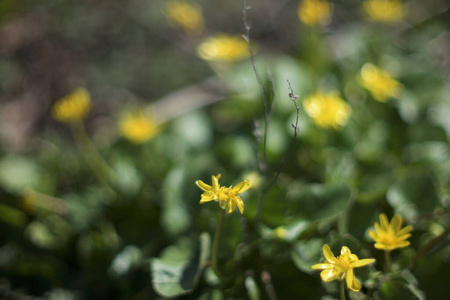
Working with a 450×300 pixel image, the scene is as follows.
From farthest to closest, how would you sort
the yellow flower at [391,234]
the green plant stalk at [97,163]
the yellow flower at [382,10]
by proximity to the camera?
the yellow flower at [382,10], the green plant stalk at [97,163], the yellow flower at [391,234]

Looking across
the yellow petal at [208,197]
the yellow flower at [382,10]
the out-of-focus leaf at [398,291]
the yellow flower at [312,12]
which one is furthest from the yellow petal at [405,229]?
the yellow flower at [382,10]

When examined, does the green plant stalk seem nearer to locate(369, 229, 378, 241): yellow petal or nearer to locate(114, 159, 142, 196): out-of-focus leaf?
locate(114, 159, 142, 196): out-of-focus leaf

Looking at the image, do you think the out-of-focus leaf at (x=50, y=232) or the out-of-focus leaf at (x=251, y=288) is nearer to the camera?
the out-of-focus leaf at (x=251, y=288)

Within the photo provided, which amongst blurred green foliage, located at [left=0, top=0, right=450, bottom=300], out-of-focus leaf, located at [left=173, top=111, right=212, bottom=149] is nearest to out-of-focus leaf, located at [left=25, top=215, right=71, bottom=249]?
blurred green foliage, located at [left=0, top=0, right=450, bottom=300]

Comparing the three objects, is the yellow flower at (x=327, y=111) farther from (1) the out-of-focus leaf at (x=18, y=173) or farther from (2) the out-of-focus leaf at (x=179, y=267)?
(1) the out-of-focus leaf at (x=18, y=173)

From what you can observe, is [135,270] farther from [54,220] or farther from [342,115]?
[342,115]
